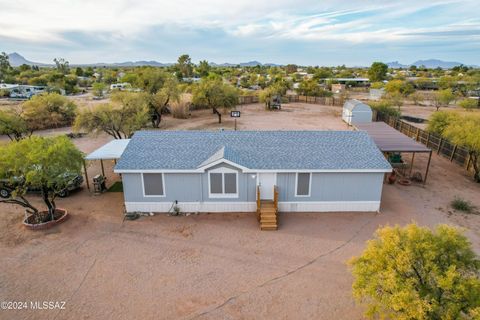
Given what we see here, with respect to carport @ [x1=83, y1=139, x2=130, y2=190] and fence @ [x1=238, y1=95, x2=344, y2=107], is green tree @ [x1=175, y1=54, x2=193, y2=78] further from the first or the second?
carport @ [x1=83, y1=139, x2=130, y2=190]

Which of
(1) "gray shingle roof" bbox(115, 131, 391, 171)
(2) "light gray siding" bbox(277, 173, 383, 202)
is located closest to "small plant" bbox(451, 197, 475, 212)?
(2) "light gray siding" bbox(277, 173, 383, 202)

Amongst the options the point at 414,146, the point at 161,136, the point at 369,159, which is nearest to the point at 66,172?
the point at 161,136

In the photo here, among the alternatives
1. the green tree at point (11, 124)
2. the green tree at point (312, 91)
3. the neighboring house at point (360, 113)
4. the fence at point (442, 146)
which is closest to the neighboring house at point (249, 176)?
the fence at point (442, 146)

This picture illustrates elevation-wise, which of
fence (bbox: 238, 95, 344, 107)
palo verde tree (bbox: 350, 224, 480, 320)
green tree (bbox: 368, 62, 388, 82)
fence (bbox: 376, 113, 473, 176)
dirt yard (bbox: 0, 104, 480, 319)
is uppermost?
green tree (bbox: 368, 62, 388, 82)

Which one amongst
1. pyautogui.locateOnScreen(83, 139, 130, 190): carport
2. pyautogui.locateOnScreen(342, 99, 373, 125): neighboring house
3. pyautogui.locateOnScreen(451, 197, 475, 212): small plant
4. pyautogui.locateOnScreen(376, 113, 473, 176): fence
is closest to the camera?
pyautogui.locateOnScreen(451, 197, 475, 212): small plant

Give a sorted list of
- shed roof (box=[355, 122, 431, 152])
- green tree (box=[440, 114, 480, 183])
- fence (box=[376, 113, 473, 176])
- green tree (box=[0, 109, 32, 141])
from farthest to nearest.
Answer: green tree (box=[0, 109, 32, 141])
fence (box=[376, 113, 473, 176])
shed roof (box=[355, 122, 431, 152])
green tree (box=[440, 114, 480, 183])

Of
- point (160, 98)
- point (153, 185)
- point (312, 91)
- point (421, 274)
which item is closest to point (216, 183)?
point (153, 185)
